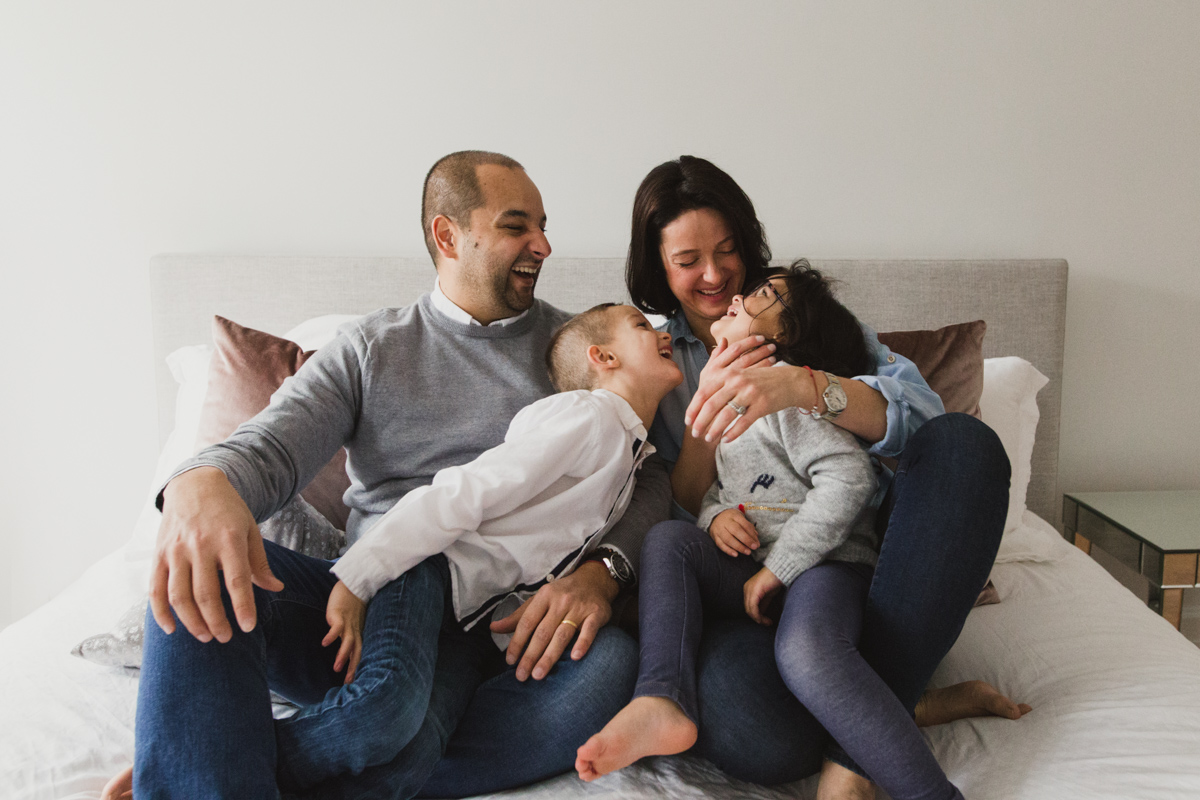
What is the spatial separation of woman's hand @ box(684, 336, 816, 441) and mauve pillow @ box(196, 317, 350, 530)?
0.74m

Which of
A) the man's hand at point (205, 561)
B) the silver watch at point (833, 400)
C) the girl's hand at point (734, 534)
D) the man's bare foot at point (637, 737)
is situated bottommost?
the man's bare foot at point (637, 737)

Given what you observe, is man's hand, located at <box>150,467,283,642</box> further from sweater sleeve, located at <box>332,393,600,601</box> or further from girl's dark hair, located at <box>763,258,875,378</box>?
girl's dark hair, located at <box>763,258,875,378</box>

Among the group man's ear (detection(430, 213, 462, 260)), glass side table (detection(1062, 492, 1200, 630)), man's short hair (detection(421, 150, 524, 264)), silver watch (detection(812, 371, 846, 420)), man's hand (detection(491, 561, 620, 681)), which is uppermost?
man's short hair (detection(421, 150, 524, 264))

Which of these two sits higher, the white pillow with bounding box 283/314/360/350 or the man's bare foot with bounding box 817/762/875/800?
the white pillow with bounding box 283/314/360/350

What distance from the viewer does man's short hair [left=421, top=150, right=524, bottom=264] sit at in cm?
140

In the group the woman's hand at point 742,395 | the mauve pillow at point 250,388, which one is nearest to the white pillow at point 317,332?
the mauve pillow at point 250,388

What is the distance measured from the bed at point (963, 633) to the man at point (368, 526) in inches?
4.8

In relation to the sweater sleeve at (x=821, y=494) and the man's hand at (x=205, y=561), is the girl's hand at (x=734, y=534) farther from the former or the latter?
the man's hand at (x=205, y=561)

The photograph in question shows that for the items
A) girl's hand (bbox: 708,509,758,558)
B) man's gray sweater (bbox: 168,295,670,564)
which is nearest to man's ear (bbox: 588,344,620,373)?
man's gray sweater (bbox: 168,295,670,564)

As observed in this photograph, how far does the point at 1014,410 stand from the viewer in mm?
1707

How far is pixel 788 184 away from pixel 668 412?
87 centimetres

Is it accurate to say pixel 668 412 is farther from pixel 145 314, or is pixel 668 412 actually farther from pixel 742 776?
pixel 145 314

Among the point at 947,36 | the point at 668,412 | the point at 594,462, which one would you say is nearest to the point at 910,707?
the point at 594,462

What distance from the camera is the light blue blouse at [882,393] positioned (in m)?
1.17
